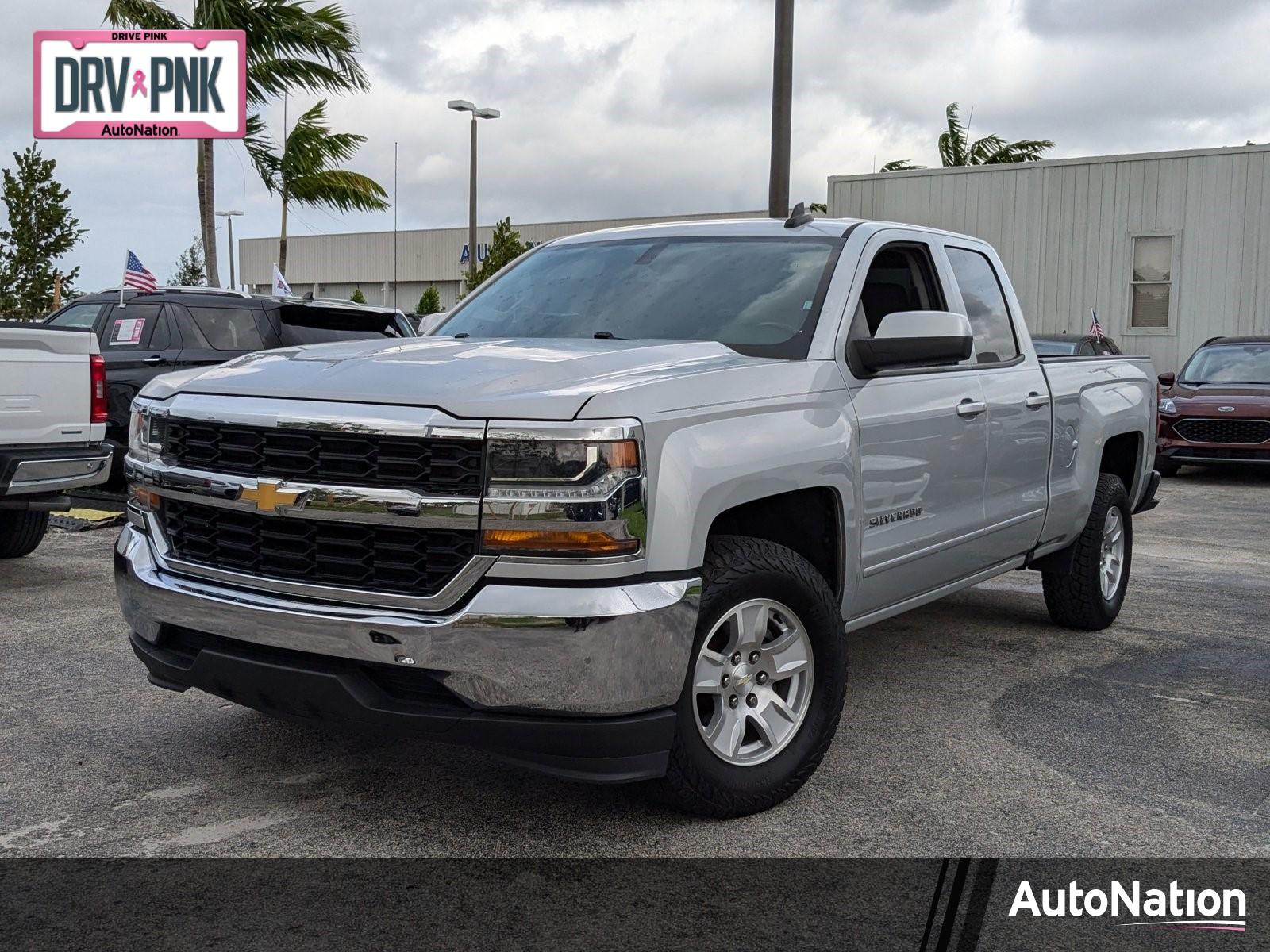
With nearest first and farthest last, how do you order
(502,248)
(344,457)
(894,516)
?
(344,457)
(894,516)
(502,248)

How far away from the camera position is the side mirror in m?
4.43

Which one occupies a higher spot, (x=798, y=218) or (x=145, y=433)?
(x=798, y=218)

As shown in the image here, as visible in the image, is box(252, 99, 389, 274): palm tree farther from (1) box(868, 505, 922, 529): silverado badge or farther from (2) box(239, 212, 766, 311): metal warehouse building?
(2) box(239, 212, 766, 311): metal warehouse building

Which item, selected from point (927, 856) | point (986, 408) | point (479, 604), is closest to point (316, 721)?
point (479, 604)

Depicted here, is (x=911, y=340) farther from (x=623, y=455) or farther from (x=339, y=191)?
(x=339, y=191)

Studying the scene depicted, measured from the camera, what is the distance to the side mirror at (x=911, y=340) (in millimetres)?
4434

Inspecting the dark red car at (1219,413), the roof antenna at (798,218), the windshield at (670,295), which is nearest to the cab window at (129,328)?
the windshield at (670,295)

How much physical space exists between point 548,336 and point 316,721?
1787 mm

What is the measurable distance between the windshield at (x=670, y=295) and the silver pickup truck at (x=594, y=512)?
Answer: 0.01 meters

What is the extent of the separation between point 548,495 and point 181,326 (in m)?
8.91

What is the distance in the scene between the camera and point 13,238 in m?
26.9

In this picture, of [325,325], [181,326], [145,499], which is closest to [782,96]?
[325,325]

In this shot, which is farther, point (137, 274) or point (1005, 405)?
point (137, 274)

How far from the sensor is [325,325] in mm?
12375
